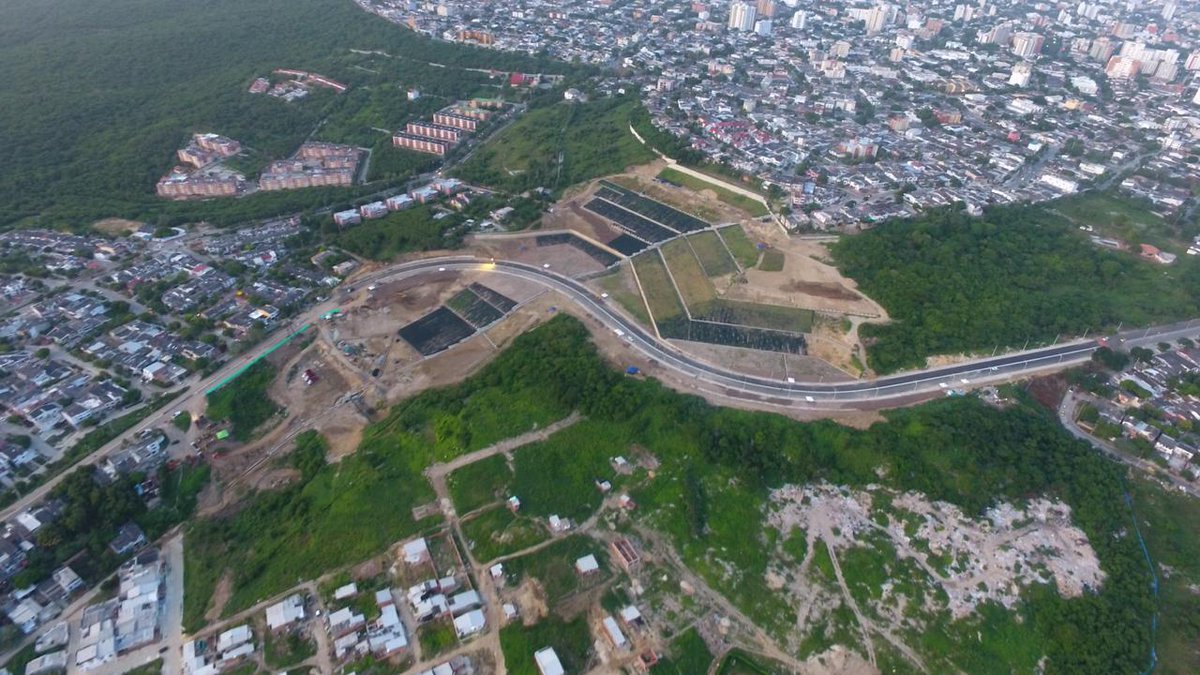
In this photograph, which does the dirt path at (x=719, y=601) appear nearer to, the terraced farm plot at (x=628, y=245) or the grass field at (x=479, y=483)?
the grass field at (x=479, y=483)

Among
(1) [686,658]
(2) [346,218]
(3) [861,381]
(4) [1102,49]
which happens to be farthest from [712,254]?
(4) [1102,49]

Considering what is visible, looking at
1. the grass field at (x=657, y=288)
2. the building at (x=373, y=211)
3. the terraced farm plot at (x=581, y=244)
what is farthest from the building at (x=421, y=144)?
the grass field at (x=657, y=288)

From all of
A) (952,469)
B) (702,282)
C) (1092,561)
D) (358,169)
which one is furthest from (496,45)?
(1092,561)

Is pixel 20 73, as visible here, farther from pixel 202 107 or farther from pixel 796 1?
pixel 796 1

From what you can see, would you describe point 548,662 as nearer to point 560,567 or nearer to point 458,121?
point 560,567

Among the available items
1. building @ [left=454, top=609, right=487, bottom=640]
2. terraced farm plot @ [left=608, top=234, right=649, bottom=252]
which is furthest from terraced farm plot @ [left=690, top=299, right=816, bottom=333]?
building @ [left=454, top=609, right=487, bottom=640]

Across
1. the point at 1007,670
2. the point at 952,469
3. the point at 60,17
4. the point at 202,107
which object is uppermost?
the point at 60,17
